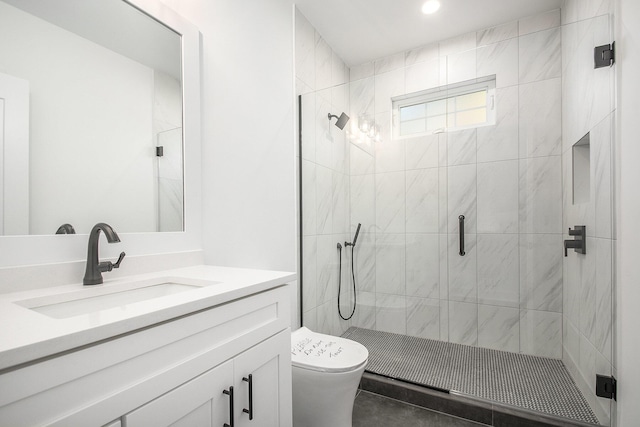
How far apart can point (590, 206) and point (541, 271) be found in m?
0.63

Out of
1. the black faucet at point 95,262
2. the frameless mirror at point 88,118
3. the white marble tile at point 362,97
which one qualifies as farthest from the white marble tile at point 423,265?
the black faucet at point 95,262

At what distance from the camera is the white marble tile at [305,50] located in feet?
7.16

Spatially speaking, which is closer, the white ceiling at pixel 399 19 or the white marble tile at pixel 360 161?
the white ceiling at pixel 399 19

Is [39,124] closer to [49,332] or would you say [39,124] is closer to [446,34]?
[49,332]

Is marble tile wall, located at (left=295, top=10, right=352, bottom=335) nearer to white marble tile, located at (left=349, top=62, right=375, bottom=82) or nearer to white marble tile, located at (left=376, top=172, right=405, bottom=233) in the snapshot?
white marble tile, located at (left=376, top=172, right=405, bottom=233)

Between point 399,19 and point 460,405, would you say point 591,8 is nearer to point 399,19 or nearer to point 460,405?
point 399,19

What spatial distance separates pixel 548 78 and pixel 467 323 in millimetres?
1766

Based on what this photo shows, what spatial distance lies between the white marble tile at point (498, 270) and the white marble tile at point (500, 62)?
3.65ft

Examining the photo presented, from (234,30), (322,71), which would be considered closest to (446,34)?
(322,71)

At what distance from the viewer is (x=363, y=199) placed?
8.02 feet

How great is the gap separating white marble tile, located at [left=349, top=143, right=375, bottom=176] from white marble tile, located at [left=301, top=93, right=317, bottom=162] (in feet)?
1.17

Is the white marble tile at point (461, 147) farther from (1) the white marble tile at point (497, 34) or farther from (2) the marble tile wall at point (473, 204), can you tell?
(1) the white marble tile at point (497, 34)

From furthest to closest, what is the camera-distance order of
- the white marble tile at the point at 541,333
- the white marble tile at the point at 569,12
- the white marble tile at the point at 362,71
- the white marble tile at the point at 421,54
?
the white marble tile at the point at 362,71 → the white marble tile at the point at 421,54 → the white marble tile at the point at 541,333 → the white marble tile at the point at 569,12

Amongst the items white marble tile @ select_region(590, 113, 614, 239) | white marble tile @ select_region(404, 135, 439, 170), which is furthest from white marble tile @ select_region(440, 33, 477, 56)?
white marble tile @ select_region(590, 113, 614, 239)
